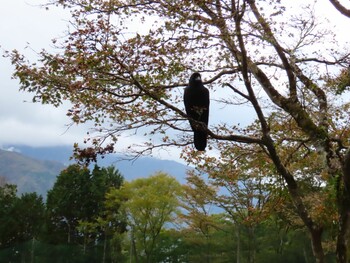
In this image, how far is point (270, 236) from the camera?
1275 inches

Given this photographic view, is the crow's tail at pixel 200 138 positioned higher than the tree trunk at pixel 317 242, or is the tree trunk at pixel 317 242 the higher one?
the crow's tail at pixel 200 138

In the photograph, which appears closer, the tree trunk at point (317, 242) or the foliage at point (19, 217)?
the tree trunk at point (317, 242)

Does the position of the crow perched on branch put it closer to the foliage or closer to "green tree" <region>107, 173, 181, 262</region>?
"green tree" <region>107, 173, 181, 262</region>

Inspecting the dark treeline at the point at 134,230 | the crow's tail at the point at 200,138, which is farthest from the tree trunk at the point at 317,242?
the dark treeline at the point at 134,230

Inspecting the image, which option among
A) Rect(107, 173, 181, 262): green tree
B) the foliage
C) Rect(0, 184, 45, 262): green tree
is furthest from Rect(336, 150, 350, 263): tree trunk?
the foliage

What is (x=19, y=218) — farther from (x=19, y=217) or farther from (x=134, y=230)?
(x=134, y=230)

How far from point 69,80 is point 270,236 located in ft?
95.6

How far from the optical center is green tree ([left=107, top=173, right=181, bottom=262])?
101 ft

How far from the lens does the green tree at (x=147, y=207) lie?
30891 millimetres

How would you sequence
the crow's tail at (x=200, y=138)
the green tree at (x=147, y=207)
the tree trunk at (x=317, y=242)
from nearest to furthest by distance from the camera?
the crow's tail at (x=200, y=138)
the tree trunk at (x=317, y=242)
the green tree at (x=147, y=207)

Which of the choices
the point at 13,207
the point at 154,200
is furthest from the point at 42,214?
the point at 154,200

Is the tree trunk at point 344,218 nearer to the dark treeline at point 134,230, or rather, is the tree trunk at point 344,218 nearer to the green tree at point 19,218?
the dark treeline at point 134,230

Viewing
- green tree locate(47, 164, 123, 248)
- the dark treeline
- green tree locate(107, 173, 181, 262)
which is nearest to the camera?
the dark treeline

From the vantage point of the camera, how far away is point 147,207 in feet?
102
